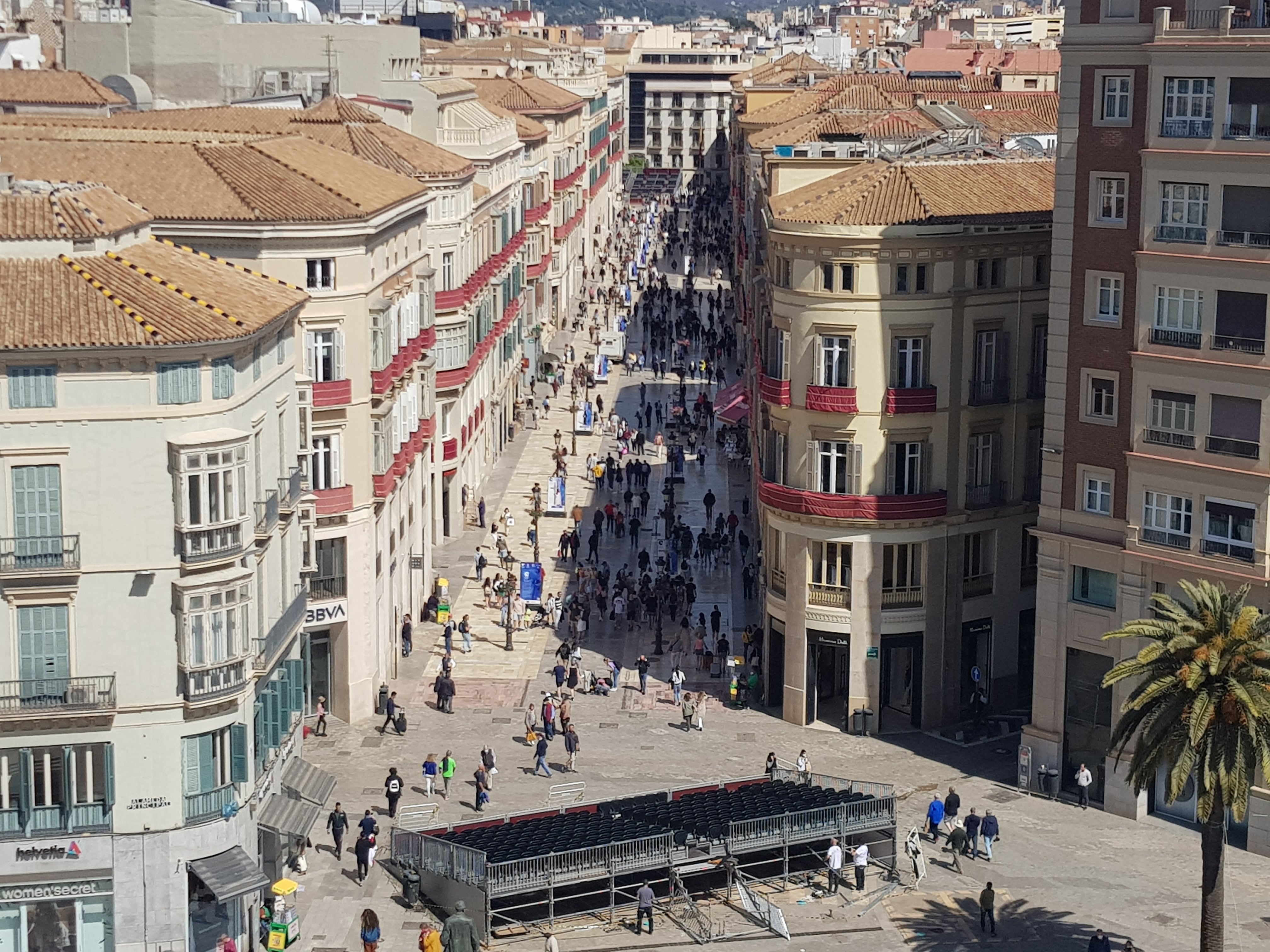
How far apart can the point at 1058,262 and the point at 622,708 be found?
20456mm

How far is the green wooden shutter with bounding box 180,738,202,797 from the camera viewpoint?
164 ft

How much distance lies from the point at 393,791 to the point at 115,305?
1798cm

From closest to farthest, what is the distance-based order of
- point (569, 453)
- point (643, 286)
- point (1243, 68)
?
1. point (1243, 68)
2. point (569, 453)
3. point (643, 286)

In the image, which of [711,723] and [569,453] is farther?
[569,453]

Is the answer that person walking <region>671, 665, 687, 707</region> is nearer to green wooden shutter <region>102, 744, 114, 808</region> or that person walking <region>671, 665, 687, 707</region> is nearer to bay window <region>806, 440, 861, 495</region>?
bay window <region>806, 440, 861, 495</region>

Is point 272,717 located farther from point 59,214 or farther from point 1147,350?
point 1147,350

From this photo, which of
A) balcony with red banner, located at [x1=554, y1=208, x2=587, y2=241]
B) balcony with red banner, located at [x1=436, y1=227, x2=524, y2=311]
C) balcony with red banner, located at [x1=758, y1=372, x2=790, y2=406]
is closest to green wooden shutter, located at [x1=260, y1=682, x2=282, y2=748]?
balcony with red banner, located at [x1=758, y1=372, x2=790, y2=406]

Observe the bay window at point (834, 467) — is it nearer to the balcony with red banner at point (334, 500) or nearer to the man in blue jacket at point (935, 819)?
the man in blue jacket at point (935, 819)

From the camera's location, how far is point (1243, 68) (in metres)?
58.2

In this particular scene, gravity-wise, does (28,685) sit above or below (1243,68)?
below

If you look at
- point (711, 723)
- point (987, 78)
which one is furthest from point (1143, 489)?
point (987, 78)

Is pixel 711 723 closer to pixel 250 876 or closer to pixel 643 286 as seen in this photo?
pixel 250 876

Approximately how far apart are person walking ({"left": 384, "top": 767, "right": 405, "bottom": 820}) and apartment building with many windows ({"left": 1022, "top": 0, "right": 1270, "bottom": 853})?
1798cm

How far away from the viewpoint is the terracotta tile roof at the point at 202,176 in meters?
64.8
